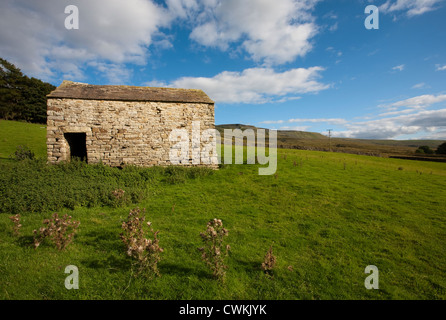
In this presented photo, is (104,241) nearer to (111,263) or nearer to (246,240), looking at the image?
(111,263)

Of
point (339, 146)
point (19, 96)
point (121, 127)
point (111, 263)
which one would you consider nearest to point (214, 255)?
point (111, 263)

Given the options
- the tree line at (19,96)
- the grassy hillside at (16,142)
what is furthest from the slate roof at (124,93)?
the tree line at (19,96)

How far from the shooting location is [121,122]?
14164 mm

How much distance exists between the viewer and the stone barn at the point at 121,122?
13.3 m

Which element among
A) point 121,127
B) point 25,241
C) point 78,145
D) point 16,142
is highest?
point 121,127

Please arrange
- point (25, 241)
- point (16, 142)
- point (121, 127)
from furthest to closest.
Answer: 1. point (16, 142)
2. point (121, 127)
3. point (25, 241)

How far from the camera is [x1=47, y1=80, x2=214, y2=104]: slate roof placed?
13.7 m

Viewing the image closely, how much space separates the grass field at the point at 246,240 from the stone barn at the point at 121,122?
2.07 metres

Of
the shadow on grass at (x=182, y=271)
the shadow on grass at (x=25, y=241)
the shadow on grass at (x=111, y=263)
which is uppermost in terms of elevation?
the shadow on grass at (x=25, y=241)

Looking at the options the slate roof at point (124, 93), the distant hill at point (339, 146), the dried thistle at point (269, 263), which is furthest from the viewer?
the distant hill at point (339, 146)

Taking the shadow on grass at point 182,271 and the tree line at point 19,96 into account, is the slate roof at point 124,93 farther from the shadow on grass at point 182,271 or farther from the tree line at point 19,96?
the tree line at point 19,96

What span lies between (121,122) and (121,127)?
0.39m

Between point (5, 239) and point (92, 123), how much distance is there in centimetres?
991
